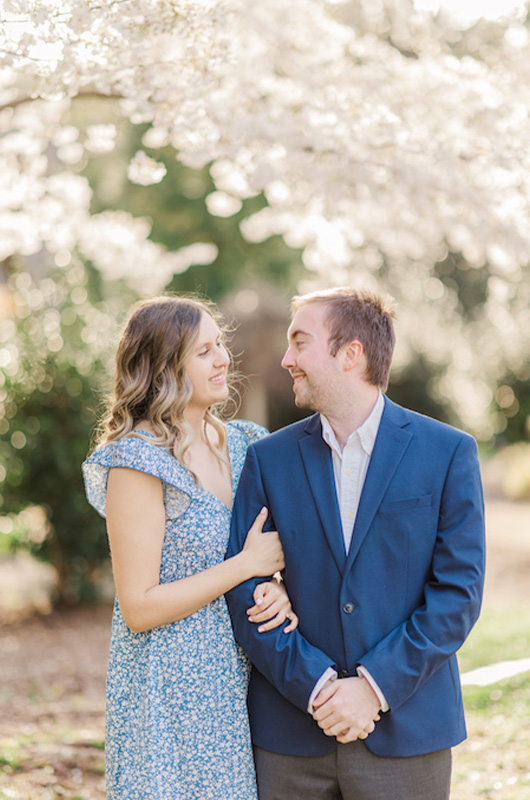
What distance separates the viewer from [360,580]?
230cm

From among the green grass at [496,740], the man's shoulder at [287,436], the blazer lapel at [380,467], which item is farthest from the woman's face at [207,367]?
the green grass at [496,740]

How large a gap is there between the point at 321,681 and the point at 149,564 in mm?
576

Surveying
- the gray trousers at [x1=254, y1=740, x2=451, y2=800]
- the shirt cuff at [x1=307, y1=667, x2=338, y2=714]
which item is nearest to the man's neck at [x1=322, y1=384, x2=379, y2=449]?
the shirt cuff at [x1=307, y1=667, x2=338, y2=714]

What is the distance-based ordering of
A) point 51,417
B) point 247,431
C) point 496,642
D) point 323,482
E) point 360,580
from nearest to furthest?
point 360,580, point 323,482, point 247,431, point 496,642, point 51,417

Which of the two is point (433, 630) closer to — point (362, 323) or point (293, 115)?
point (362, 323)

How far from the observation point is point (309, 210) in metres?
5.30

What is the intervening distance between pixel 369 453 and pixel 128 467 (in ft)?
2.30

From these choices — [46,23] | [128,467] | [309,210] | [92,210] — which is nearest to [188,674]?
[128,467]

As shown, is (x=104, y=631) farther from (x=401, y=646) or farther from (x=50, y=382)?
(x=401, y=646)

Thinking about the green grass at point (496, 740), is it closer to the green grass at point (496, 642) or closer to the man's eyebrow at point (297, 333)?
the green grass at point (496, 642)

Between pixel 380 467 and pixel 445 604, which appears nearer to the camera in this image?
pixel 445 604

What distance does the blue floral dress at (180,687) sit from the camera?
2.38 m

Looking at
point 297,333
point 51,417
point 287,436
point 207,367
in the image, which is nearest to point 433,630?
point 287,436

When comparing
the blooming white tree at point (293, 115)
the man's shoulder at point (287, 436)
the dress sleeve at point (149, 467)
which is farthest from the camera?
the blooming white tree at point (293, 115)
